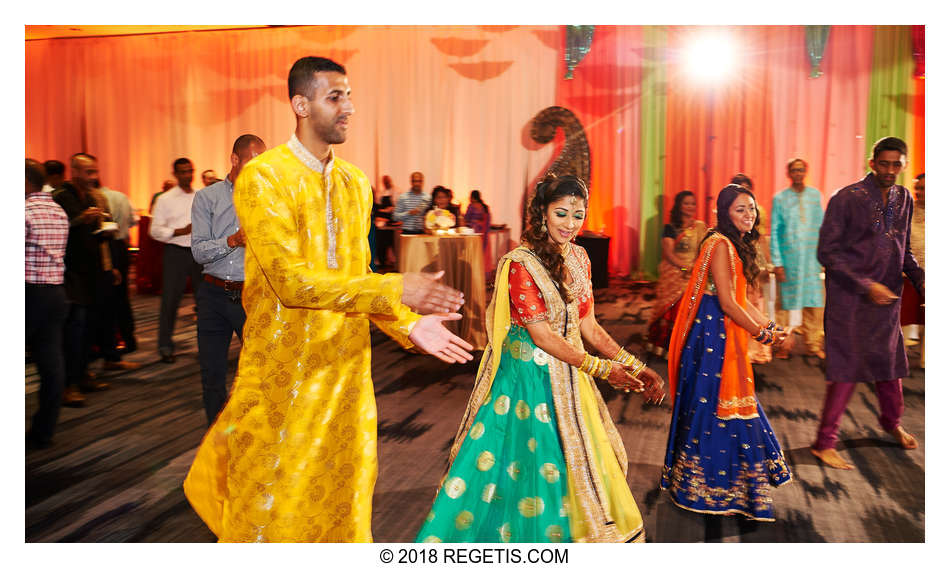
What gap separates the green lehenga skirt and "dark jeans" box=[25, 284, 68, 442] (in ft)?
7.97

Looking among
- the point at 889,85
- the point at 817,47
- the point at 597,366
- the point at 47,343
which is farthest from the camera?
the point at 817,47

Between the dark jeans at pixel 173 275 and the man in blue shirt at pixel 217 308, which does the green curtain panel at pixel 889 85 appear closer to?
the dark jeans at pixel 173 275

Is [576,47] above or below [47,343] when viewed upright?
above

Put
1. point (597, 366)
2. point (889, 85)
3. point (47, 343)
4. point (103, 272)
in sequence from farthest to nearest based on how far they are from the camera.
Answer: point (889, 85)
point (103, 272)
point (47, 343)
point (597, 366)

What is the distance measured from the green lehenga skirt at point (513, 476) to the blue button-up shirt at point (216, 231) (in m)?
1.54

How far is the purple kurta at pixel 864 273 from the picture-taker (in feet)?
11.1

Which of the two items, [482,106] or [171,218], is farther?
[482,106]

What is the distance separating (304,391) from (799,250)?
15.8 ft

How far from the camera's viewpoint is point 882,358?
350 cm

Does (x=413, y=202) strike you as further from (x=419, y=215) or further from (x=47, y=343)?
(x=47, y=343)

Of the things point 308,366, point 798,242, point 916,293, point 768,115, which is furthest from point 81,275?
point 768,115

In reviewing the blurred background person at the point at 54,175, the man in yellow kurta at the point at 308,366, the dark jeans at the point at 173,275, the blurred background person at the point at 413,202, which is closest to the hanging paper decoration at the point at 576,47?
the blurred background person at the point at 413,202

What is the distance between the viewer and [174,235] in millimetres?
5191
